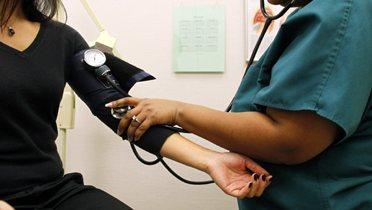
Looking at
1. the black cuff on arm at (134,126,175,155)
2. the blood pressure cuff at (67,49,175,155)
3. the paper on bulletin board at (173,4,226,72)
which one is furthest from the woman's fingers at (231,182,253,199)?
the paper on bulletin board at (173,4,226,72)

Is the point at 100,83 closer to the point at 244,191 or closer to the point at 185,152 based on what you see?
the point at 185,152

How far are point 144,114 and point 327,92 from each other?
45 cm

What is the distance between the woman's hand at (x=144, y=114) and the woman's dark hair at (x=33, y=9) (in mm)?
334

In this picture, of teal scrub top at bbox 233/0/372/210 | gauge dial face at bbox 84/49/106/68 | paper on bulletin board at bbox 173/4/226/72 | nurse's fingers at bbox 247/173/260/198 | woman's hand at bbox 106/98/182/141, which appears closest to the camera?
teal scrub top at bbox 233/0/372/210

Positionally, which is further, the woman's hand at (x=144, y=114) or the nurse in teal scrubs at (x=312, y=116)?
the woman's hand at (x=144, y=114)

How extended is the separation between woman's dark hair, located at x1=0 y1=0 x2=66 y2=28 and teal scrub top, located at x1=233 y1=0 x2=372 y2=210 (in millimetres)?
638

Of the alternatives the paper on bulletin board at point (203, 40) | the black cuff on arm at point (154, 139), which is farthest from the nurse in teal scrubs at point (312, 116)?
the paper on bulletin board at point (203, 40)

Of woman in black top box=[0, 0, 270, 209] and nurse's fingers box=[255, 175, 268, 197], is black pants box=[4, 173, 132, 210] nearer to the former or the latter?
woman in black top box=[0, 0, 270, 209]

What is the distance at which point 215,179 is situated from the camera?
90 centimetres

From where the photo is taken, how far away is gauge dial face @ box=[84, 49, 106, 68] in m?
1.03

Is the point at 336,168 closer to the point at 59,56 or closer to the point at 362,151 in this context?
the point at 362,151

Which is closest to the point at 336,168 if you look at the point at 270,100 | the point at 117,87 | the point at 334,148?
the point at 334,148

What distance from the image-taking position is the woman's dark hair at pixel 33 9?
996 mm

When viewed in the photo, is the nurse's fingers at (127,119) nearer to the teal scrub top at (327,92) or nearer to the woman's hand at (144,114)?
the woman's hand at (144,114)
